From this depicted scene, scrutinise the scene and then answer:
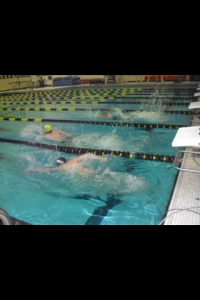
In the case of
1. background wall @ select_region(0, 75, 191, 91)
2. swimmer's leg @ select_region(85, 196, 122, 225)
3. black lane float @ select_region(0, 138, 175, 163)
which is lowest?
swimmer's leg @ select_region(85, 196, 122, 225)

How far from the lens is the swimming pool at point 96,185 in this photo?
7.73 feet

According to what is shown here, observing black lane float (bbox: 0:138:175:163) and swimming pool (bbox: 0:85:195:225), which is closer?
swimming pool (bbox: 0:85:195:225)

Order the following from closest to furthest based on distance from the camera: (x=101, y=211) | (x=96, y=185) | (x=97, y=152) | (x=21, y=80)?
(x=101, y=211), (x=96, y=185), (x=97, y=152), (x=21, y=80)

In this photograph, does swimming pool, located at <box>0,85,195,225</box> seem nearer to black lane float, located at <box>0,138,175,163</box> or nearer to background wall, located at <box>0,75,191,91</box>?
black lane float, located at <box>0,138,175,163</box>

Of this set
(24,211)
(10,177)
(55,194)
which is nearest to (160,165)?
(55,194)

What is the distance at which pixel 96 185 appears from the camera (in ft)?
9.43

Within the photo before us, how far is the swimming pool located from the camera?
2.36 m

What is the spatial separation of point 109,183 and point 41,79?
1556cm

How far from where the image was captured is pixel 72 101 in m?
9.02

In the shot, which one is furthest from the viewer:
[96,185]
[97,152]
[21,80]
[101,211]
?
[21,80]

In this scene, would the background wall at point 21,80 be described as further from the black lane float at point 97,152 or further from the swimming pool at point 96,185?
the black lane float at point 97,152

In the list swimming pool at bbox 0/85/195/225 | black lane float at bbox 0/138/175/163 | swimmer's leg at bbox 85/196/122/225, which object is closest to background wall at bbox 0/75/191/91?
swimming pool at bbox 0/85/195/225

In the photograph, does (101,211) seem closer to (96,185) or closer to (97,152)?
(96,185)

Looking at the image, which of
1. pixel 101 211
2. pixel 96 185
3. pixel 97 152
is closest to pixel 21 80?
pixel 97 152
